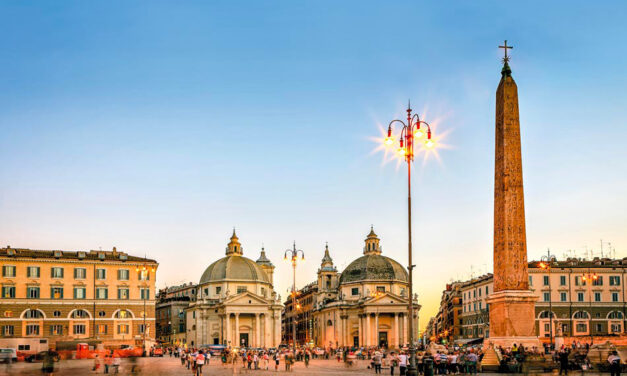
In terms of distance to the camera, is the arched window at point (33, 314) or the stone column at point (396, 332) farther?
the stone column at point (396, 332)

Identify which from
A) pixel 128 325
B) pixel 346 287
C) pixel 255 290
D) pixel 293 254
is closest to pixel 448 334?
pixel 346 287

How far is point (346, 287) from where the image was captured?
10369cm

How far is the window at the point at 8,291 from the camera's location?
67.8m

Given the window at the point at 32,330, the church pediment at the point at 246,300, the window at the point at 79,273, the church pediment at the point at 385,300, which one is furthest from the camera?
the church pediment at the point at 385,300

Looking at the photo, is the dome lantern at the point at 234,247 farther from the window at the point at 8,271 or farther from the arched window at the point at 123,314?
the window at the point at 8,271

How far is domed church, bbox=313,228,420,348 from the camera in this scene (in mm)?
97062

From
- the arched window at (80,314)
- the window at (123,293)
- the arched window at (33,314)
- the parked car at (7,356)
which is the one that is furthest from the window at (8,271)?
the parked car at (7,356)

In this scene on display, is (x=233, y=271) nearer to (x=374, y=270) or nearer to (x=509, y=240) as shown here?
(x=374, y=270)

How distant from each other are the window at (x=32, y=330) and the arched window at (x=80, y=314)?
10.9ft

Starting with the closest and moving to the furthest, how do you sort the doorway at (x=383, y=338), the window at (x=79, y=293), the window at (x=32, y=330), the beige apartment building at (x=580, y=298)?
the window at (x=32, y=330) < the window at (x=79, y=293) < the beige apartment building at (x=580, y=298) < the doorway at (x=383, y=338)

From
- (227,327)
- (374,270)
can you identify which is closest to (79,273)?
(227,327)

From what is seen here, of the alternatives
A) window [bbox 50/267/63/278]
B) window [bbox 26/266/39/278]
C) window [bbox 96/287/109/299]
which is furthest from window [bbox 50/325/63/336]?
window [bbox 26/266/39/278]

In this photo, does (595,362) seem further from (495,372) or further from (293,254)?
(293,254)

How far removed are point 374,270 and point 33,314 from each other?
47.1 m
